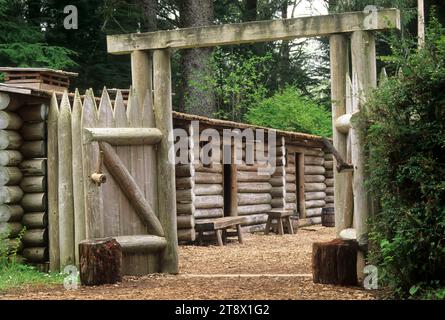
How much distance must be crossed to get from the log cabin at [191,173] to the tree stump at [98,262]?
1.42 meters

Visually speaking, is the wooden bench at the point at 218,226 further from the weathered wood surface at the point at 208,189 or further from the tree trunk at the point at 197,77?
the tree trunk at the point at 197,77

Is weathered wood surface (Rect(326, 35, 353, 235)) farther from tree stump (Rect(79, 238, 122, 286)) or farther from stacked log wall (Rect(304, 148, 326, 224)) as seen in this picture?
stacked log wall (Rect(304, 148, 326, 224))

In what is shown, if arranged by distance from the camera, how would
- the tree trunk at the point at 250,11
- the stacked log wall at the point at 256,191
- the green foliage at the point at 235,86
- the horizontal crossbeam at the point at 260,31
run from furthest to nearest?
1. the tree trunk at the point at 250,11
2. the green foliage at the point at 235,86
3. the stacked log wall at the point at 256,191
4. the horizontal crossbeam at the point at 260,31

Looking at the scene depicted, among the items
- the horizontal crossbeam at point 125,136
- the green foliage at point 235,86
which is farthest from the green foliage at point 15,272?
the green foliage at point 235,86

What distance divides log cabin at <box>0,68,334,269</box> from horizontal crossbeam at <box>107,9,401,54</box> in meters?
1.48

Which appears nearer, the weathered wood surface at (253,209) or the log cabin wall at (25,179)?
the log cabin wall at (25,179)

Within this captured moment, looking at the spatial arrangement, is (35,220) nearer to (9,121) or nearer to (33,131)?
(33,131)

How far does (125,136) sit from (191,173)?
7080 mm

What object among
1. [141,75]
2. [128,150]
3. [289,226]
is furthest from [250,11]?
[128,150]

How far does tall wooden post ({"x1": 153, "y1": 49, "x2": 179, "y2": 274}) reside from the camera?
10.5 meters

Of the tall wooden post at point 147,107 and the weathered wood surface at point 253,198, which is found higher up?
the tall wooden post at point 147,107

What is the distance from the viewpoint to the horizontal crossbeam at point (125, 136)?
9.73 metres

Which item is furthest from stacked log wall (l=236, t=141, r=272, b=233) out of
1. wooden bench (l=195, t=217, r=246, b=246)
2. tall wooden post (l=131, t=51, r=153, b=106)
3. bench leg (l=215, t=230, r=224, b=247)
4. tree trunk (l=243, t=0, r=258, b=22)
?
tall wooden post (l=131, t=51, r=153, b=106)

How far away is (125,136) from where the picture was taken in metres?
10.0
